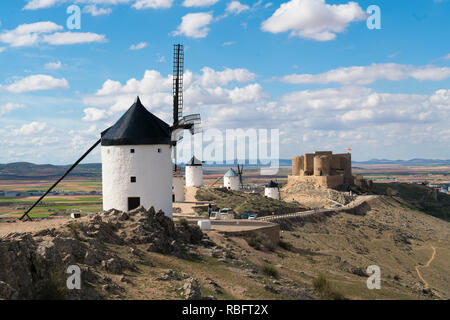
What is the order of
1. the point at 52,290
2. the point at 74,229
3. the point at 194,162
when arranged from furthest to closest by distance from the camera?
the point at 194,162 < the point at 74,229 < the point at 52,290

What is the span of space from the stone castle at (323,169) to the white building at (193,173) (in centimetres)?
1785

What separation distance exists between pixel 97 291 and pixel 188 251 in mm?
6563

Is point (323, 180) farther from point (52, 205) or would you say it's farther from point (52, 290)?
point (52, 290)

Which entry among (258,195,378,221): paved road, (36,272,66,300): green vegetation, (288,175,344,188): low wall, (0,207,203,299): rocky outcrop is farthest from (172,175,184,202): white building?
(36,272,66,300): green vegetation

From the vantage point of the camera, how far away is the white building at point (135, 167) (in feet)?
67.7

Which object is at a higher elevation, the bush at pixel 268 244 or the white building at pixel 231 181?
the white building at pixel 231 181

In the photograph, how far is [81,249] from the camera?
1216cm

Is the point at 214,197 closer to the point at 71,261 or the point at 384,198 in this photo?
the point at 384,198

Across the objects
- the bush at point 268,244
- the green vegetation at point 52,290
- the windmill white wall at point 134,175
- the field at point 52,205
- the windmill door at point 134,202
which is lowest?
the field at point 52,205

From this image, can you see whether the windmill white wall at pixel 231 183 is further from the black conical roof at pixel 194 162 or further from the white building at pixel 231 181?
the black conical roof at pixel 194 162

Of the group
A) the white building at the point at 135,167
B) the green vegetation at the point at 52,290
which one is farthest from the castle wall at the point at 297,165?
the green vegetation at the point at 52,290

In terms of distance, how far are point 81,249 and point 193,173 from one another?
37.7m

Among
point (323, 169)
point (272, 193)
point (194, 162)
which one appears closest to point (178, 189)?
point (194, 162)

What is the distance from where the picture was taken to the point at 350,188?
62469 mm
